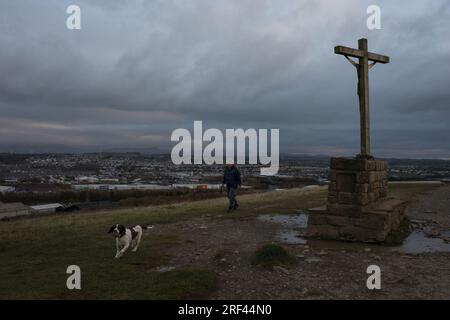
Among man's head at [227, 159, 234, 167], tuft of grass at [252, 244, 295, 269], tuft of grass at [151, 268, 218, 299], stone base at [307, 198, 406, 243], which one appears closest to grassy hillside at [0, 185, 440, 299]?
tuft of grass at [151, 268, 218, 299]

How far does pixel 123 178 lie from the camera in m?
95.9

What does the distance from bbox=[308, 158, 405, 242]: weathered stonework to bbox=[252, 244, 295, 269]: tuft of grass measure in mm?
2922

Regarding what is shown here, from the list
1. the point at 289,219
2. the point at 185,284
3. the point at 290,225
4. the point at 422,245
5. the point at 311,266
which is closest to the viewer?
the point at 185,284

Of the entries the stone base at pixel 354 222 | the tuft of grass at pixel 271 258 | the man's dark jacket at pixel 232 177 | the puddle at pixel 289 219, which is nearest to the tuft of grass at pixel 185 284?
the tuft of grass at pixel 271 258

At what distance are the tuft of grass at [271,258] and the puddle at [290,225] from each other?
209 centimetres

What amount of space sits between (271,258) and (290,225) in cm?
514

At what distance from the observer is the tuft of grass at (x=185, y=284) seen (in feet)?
21.2

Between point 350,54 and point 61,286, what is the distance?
929 centimetres

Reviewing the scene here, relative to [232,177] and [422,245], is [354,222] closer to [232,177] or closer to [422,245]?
[422,245]

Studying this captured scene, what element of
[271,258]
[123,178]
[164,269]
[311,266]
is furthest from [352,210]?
[123,178]

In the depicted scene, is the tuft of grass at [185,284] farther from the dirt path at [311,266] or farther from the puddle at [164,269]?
the puddle at [164,269]

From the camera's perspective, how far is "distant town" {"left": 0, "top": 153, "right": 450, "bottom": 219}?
1989 inches

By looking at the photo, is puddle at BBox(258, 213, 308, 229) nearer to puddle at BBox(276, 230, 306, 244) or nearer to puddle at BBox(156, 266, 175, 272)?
puddle at BBox(276, 230, 306, 244)
